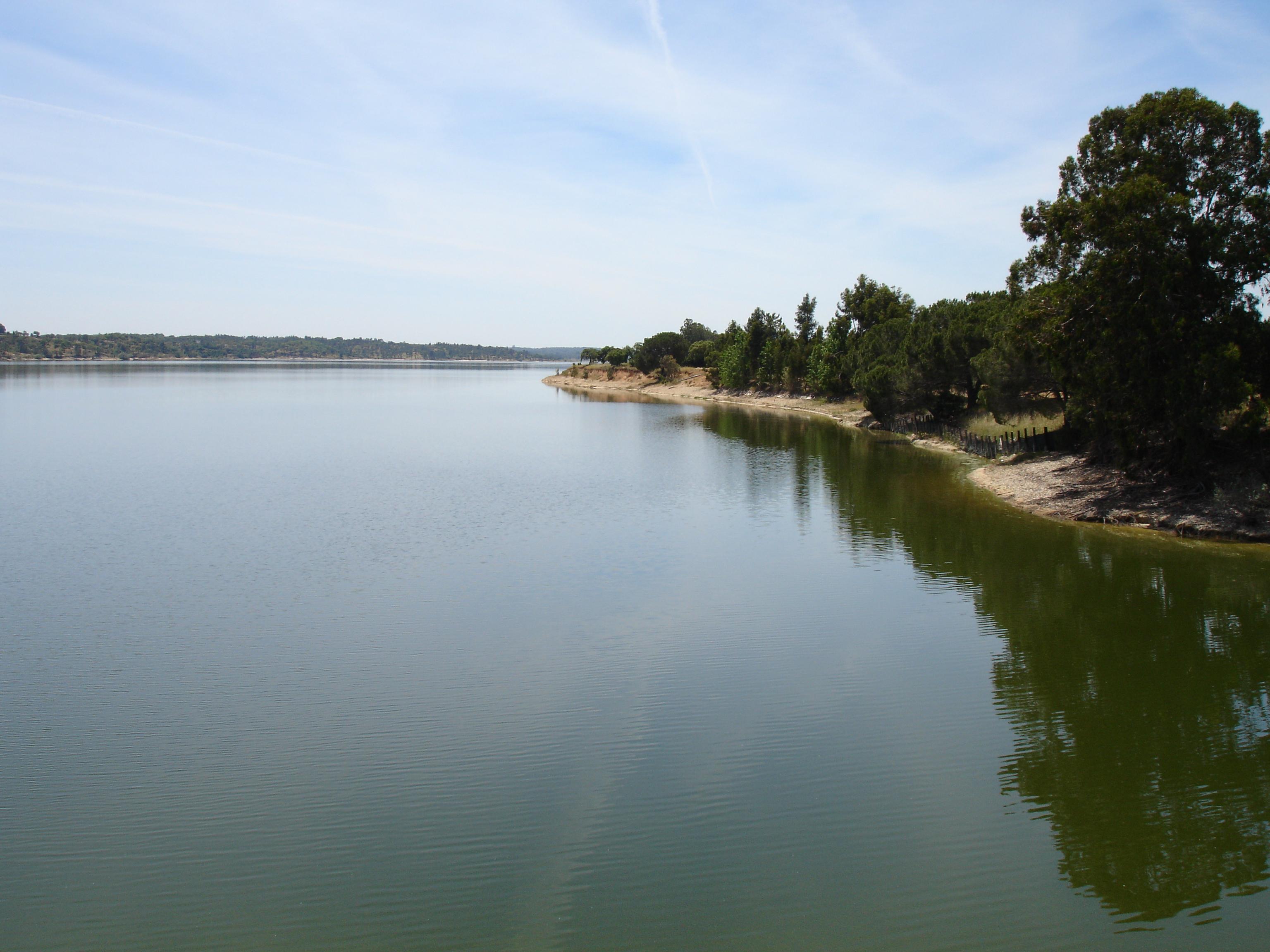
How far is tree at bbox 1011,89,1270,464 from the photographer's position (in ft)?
104

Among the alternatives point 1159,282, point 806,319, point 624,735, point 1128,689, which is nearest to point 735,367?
point 806,319

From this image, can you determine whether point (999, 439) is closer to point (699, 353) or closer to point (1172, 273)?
point (1172, 273)

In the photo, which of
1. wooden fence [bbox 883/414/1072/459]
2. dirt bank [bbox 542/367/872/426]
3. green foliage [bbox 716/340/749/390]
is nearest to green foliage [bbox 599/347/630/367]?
dirt bank [bbox 542/367/872/426]

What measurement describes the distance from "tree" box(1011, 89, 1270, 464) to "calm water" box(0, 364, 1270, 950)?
203 inches

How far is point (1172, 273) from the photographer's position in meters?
32.0

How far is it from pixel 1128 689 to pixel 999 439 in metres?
41.9

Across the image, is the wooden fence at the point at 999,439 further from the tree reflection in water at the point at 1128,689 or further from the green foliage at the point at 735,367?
the green foliage at the point at 735,367

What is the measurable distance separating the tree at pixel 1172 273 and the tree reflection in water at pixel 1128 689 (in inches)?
200

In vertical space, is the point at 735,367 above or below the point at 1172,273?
below

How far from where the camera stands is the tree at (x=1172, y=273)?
31844mm

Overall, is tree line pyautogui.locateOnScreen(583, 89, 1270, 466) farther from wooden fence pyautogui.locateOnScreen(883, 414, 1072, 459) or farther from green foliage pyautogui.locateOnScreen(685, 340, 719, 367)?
green foliage pyautogui.locateOnScreen(685, 340, 719, 367)

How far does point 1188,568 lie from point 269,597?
27.3 metres

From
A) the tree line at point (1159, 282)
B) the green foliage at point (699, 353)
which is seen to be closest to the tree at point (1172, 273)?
the tree line at point (1159, 282)

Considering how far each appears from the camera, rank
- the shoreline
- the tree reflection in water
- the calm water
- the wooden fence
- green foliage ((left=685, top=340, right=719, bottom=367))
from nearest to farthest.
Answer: the calm water < the tree reflection in water < the shoreline < the wooden fence < green foliage ((left=685, top=340, right=719, bottom=367))
